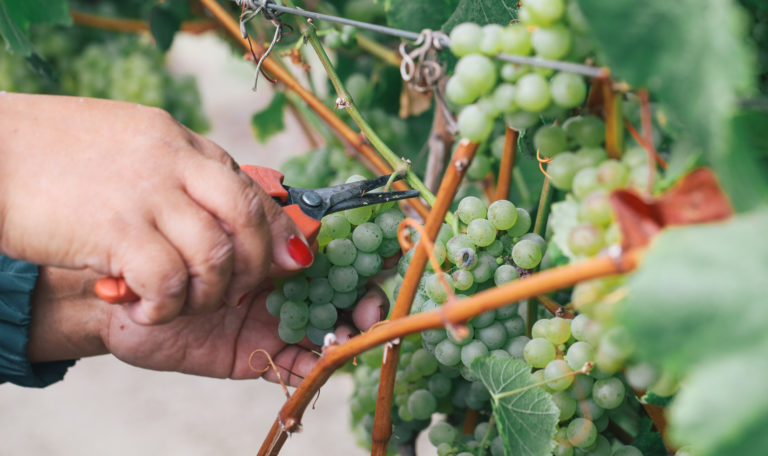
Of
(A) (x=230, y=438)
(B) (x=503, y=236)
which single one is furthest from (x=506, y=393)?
(A) (x=230, y=438)

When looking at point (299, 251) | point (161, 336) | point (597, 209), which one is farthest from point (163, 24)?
point (597, 209)

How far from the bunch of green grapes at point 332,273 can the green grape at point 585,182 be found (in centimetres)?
24

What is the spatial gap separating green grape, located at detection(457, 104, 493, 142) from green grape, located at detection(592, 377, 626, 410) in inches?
9.7

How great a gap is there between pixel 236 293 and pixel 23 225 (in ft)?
0.52

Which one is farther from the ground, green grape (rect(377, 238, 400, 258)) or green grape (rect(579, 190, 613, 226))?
green grape (rect(579, 190, 613, 226))

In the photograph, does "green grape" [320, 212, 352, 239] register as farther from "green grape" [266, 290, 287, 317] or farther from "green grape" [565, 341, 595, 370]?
"green grape" [565, 341, 595, 370]

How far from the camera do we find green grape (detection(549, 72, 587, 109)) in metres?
0.33

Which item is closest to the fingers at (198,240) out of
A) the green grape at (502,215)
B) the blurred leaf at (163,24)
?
the green grape at (502,215)

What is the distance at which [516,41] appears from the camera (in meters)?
0.34

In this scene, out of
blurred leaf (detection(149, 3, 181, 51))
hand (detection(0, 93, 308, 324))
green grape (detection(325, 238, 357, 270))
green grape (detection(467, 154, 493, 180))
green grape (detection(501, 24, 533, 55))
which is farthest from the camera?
blurred leaf (detection(149, 3, 181, 51))

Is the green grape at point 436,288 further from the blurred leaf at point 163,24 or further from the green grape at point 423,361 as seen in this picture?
the blurred leaf at point 163,24

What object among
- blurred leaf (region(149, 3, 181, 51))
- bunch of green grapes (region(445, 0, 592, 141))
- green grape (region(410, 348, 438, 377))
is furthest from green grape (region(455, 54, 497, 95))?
blurred leaf (region(149, 3, 181, 51))

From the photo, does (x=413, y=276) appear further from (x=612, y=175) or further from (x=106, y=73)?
(x=106, y=73)

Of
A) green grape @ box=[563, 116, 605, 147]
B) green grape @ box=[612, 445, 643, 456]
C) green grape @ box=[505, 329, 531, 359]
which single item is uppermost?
green grape @ box=[563, 116, 605, 147]
